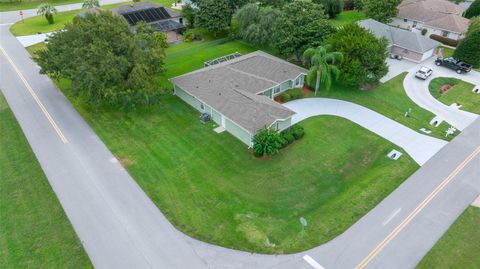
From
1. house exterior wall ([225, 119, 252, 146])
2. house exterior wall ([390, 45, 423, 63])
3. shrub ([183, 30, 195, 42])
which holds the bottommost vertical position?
house exterior wall ([225, 119, 252, 146])

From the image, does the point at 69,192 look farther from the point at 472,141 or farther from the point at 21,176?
the point at 472,141

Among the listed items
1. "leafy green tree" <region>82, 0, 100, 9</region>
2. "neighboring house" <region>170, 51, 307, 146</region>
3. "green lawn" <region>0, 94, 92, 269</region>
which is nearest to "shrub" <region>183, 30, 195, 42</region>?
"neighboring house" <region>170, 51, 307, 146</region>

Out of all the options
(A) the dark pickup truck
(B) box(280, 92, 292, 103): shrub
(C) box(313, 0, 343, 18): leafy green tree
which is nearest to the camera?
(B) box(280, 92, 292, 103): shrub

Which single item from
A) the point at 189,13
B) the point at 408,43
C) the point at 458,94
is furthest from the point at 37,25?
the point at 458,94

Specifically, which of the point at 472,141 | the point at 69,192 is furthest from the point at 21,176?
the point at 472,141

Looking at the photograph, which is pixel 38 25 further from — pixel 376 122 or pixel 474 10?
pixel 474 10

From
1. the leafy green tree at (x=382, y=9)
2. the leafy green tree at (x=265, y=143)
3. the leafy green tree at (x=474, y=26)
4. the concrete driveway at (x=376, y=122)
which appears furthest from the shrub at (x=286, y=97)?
the leafy green tree at (x=382, y=9)

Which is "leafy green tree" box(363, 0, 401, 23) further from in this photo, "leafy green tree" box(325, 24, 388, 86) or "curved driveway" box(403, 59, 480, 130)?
"leafy green tree" box(325, 24, 388, 86)
